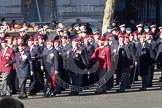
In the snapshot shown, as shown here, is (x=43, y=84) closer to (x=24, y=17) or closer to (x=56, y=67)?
(x=56, y=67)

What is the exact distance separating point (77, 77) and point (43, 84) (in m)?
0.94

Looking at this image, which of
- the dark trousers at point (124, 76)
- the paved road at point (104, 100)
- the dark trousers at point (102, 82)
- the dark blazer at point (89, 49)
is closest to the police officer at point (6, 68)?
the paved road at point (104, 100)

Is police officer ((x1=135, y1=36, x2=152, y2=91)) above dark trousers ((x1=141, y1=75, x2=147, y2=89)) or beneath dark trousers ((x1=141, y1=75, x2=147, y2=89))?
above

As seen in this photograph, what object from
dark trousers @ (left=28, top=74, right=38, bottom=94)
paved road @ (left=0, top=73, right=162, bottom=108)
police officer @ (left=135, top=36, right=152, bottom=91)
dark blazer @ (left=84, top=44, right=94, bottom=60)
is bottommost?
paved road @ (left=0, top=73, right=162, bottom=108)

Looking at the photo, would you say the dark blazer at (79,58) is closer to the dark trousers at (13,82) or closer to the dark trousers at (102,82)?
the dark trousers at (102,82)

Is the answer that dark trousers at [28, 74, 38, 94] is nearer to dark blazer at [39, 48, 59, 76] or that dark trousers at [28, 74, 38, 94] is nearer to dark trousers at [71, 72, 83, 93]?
dark blazer at [39, 48, 59, 76]

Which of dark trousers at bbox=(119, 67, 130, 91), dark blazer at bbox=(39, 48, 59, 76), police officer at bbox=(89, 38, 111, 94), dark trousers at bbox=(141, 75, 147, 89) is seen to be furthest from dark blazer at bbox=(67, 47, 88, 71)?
dark trousers at bbox=(141, 75, 147, 89)

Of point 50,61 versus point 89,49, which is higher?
Result: point 89,49

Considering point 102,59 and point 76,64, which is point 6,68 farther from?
point 102,59

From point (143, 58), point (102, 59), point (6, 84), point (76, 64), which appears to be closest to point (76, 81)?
point (76, 64)

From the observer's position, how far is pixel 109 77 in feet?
42.6

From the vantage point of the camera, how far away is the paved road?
10.6 metres

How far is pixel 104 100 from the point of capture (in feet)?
37.7

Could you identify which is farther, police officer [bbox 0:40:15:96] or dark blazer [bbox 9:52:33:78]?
police officer [bbox 0:40:15:96]
